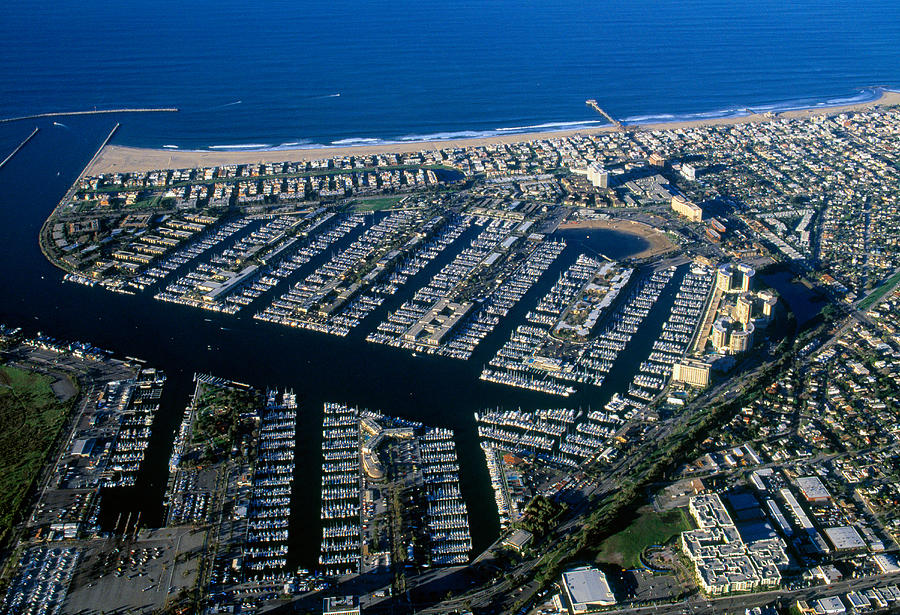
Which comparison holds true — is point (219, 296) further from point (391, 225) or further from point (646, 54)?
point (646, 54)

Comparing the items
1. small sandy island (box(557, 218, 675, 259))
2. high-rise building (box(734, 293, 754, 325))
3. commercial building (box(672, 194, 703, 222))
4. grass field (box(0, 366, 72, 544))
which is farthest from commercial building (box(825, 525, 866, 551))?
commercial building (box(672, 194, 703, 222))

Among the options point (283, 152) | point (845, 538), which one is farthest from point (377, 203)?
point (845, 538)

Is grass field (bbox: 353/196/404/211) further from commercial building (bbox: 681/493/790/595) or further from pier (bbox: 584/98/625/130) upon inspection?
commercial building (bbox: 681/493/790/595)

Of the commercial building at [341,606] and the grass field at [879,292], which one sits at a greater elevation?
the grass field at [879,292]

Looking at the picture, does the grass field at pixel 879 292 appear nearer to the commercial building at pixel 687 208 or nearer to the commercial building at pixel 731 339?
the commercial building at pixel 731 339

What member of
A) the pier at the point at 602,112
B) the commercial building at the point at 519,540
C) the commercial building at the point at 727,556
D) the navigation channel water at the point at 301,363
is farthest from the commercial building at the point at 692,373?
the pier at the point at 602,112
